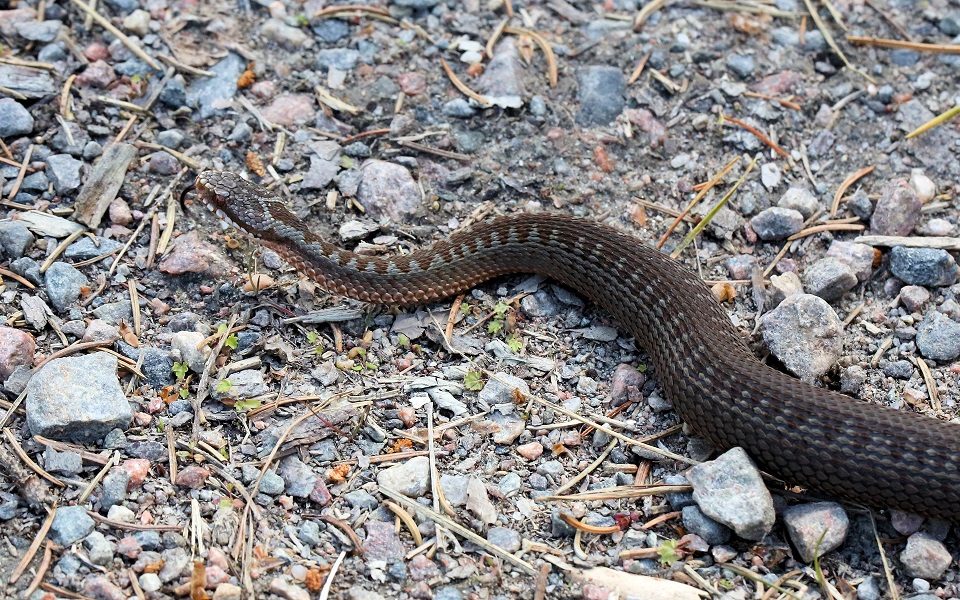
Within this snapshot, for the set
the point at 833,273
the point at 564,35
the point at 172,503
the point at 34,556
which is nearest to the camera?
the point at 34,556

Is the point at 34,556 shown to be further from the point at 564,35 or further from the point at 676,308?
the point at 564,35

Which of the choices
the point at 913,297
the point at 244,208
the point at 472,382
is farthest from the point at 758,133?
the point at 244,208

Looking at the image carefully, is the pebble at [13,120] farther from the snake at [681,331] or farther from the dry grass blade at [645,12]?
the dry grass blade at [645,12]

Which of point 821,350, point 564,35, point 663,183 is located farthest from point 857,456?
point 564,35

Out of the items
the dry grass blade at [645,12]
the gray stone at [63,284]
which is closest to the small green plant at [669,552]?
the gray stone at [63,284]

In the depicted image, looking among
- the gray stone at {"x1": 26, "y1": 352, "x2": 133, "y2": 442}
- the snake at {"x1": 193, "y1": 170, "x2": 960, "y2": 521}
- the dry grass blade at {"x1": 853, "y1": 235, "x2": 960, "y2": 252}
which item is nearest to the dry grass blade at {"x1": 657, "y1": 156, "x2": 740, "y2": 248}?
the snake at {"x1": 193, "y1": 170, "x2": 960, "y2": 521}
